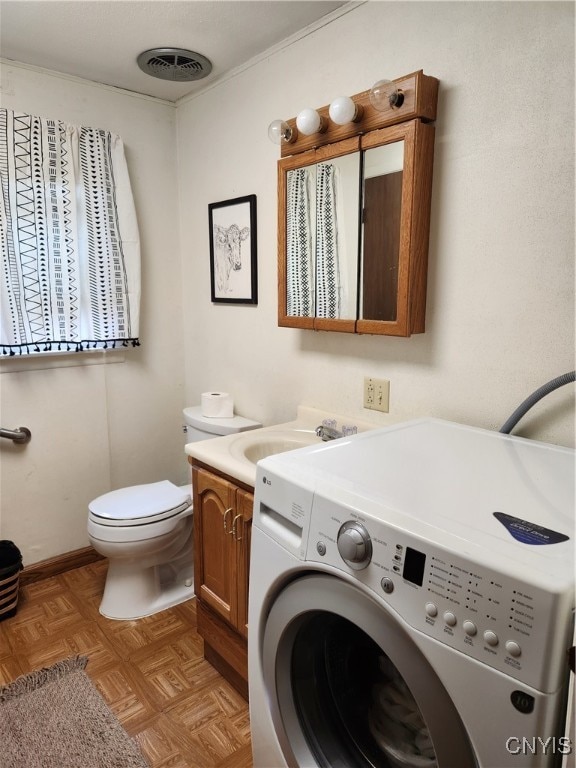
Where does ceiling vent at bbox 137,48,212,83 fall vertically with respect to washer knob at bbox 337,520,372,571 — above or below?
above

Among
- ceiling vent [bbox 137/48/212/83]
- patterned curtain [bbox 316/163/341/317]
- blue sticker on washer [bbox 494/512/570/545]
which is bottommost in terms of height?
blue sticker on washer [bbox 494/512/570/545]

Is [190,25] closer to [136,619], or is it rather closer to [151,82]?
[151,82]

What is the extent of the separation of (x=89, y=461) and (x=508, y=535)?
2.14m

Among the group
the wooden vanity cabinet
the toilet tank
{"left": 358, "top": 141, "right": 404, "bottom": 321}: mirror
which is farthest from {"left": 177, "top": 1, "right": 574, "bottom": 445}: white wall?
the wooden vanity cabinet

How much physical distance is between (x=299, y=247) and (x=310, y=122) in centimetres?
41

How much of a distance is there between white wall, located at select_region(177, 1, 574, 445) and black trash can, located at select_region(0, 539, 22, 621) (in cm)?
138

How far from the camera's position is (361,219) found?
1634 mm

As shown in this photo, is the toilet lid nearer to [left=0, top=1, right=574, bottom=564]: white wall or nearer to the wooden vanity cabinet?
the wooden vanity cabinet

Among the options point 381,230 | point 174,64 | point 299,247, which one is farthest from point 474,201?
point 174,64

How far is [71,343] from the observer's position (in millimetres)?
2268

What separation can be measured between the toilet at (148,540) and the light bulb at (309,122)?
46.5 inches

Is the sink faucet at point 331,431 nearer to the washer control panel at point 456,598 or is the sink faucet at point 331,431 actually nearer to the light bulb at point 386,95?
the washer control panel at point 456,598

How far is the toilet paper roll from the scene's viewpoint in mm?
2285

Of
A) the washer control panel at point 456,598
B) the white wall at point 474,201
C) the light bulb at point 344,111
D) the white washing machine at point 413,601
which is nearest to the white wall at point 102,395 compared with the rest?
the white wall at point 474,201
